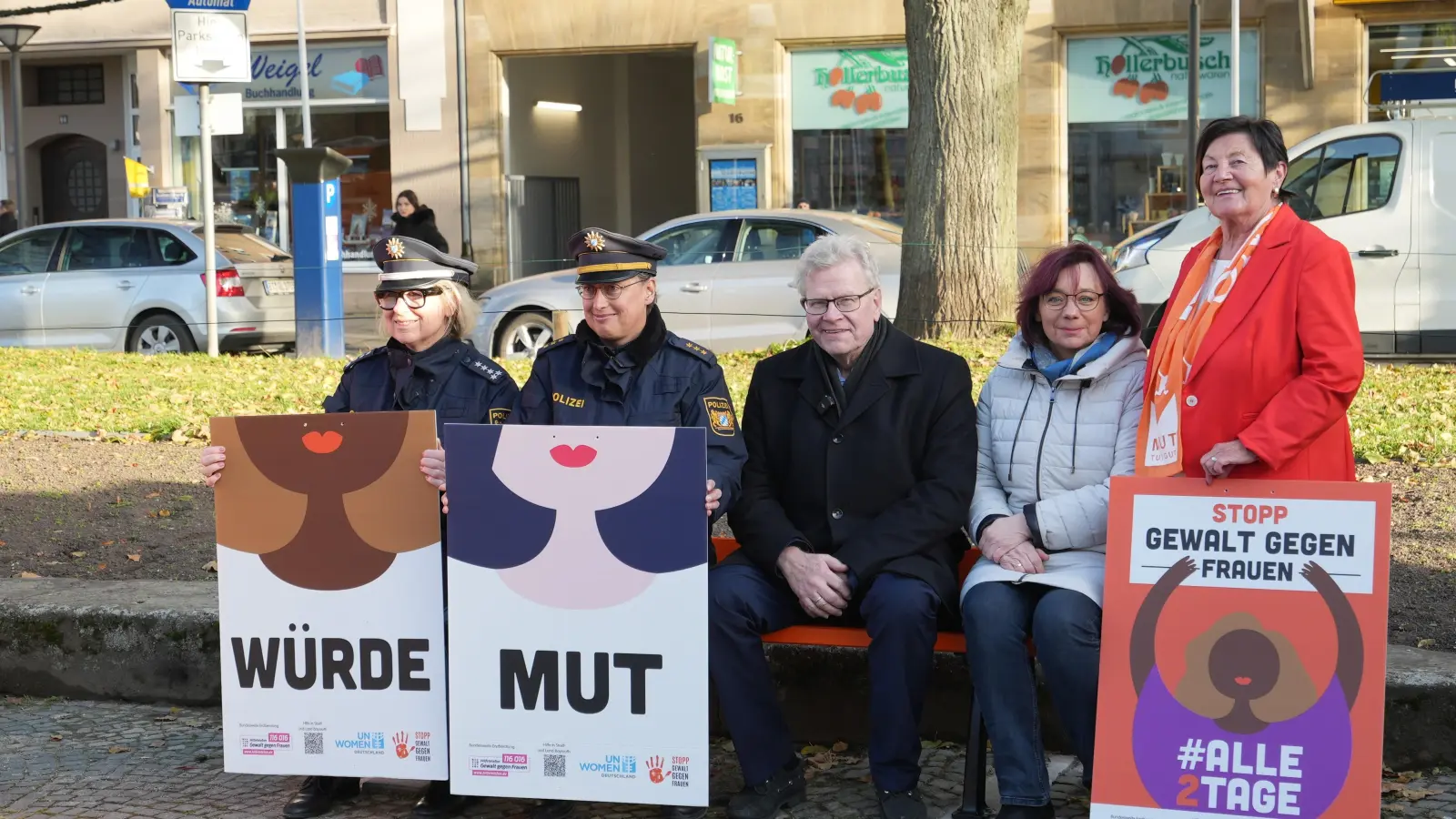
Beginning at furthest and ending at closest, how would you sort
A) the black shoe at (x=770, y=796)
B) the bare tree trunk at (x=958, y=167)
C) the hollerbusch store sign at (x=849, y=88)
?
the hollerbusch store sign at (x=849, y=88), the bare tree trunk at (x=958, y=167), the black shoe at (x=770, y=796)

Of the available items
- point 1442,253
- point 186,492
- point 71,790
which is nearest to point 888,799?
point 71,790

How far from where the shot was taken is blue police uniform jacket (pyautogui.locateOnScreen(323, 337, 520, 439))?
475 centimetres

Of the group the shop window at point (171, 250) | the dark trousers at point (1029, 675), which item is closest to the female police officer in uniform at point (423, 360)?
the dark trousers at point (1029, 675)

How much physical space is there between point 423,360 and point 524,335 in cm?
860

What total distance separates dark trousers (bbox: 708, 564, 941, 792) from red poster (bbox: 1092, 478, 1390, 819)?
1.72 ft

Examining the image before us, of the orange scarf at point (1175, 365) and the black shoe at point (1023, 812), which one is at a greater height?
the orange scarf at point (1175, 365)

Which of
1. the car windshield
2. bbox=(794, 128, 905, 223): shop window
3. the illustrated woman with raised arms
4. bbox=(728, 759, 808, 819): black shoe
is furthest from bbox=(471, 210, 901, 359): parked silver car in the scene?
the illustrated woman with raised arms

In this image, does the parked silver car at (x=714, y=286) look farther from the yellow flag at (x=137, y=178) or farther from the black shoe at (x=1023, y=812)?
the yellow flag at (x=137, y=178)

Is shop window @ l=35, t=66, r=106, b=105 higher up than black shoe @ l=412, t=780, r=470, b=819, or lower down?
higher up

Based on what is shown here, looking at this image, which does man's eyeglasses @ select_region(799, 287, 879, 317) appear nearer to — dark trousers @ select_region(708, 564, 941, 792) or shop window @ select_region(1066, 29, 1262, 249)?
dark trousers @ select_region(708, 564, 941, 792)

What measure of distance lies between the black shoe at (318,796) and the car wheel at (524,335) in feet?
28.8

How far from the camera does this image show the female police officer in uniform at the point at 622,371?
462cm

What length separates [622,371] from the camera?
465cm

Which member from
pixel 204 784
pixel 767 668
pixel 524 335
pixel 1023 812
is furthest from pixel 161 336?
pixel 1023 812
